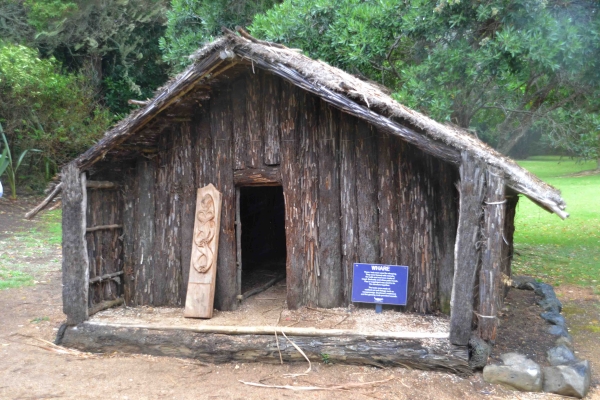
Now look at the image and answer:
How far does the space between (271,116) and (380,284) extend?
7.60 feet

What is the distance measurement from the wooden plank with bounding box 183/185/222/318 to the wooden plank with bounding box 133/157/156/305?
0.69m

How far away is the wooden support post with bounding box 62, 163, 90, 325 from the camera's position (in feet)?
21.4

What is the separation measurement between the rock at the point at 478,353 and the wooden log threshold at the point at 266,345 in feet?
0.26

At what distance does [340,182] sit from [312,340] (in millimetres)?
1832

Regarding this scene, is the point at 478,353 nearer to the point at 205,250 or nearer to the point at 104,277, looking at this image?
the point at 205,250

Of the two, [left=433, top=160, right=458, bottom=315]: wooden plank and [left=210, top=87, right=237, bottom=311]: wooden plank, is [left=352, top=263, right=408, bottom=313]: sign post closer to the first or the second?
[left=433, top=160, right=458, bottom=315]: wooden plank

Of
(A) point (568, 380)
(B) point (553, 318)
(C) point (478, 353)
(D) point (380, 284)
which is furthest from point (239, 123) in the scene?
(B) point (553, 318)

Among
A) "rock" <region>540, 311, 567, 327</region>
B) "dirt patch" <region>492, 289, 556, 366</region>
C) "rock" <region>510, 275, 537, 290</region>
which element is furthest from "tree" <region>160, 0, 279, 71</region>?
"rock" <region>540, 311, 567, 327</region>

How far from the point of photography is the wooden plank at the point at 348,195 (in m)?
6.60

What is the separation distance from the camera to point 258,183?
6898 millimetres

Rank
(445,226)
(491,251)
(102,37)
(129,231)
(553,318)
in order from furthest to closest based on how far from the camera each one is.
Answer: (102,37)
(129,231)
(553,318)
(445,226)
(491,251)

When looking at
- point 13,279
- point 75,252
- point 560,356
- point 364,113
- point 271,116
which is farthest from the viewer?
point 13,279

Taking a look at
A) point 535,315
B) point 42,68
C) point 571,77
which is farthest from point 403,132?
point 42,68

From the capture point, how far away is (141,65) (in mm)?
18656
